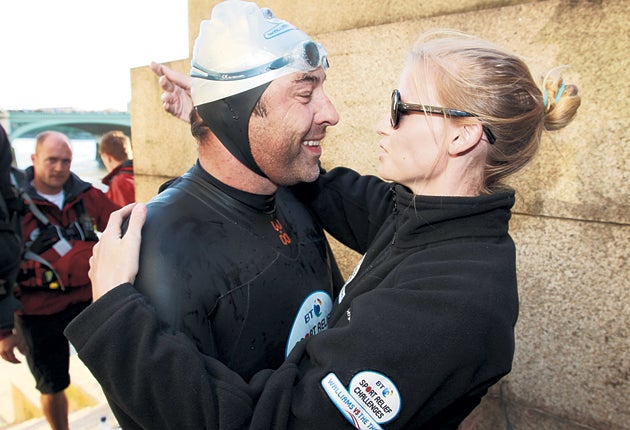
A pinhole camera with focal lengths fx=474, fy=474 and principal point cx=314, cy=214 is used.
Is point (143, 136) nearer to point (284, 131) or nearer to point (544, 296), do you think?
point (284, 131)

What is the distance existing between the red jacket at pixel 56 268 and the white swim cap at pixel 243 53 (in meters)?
2.22

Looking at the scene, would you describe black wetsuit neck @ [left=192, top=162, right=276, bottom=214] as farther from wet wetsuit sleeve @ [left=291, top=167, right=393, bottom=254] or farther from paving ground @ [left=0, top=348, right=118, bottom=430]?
paving ground @ [left=0, top=348, right=118, bottom=430]

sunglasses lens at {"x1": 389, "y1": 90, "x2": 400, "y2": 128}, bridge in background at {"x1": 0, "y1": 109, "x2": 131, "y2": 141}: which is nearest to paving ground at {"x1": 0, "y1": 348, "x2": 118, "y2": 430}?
sunglasses lens at {"x1": 389, "y1": 90, "x2": 400, "y2": 128}

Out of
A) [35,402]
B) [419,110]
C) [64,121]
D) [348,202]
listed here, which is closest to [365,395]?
[419,110]

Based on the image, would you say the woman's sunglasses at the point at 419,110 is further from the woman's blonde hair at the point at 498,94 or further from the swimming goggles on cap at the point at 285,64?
the swimming goggles on cap at the point at 285,64

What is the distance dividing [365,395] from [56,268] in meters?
2.91

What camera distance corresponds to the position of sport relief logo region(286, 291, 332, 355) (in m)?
1.58

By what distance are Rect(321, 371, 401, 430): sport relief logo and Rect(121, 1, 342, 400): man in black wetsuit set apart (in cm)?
46

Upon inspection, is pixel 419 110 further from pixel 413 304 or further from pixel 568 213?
pixel 568 213

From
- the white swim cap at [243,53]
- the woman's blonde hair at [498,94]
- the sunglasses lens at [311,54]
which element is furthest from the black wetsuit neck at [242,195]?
the woman's blonde hair at [498,94]

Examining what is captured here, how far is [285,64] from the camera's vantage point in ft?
5.17

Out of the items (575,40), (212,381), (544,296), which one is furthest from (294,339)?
(575,40)

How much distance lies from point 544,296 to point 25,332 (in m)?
3.38

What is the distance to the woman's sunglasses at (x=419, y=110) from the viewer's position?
1.27 metres
